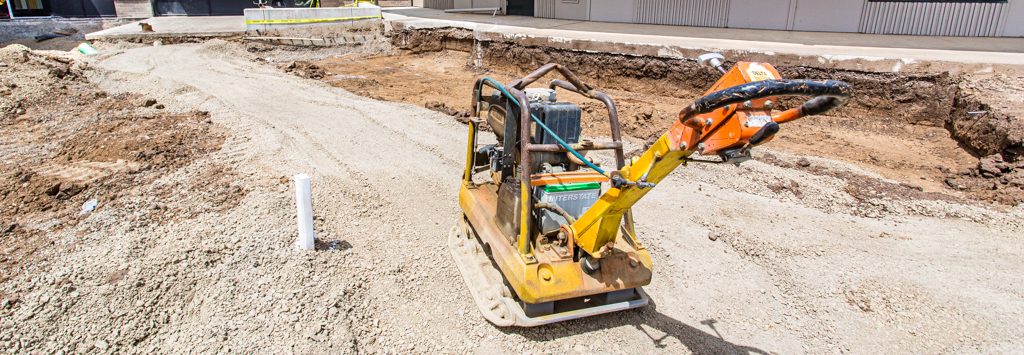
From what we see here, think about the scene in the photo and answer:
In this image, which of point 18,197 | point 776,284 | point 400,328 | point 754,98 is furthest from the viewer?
point 18,197

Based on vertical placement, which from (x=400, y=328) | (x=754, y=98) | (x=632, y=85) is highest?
(x=754, y=98)

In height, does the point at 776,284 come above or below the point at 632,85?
below

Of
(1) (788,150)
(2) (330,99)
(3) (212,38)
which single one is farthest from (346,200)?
(3) (212,38)

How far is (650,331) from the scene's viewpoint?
403 cm

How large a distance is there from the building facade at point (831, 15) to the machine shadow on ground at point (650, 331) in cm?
1346

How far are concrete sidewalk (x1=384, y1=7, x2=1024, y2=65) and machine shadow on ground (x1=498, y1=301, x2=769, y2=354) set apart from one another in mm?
8313

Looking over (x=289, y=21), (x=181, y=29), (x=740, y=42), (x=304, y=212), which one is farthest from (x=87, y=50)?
(x=740, y=42)

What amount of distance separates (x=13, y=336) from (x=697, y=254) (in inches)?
200

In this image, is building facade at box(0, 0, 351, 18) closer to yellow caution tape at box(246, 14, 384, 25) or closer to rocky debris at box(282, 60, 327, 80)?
yellow caution tape at box(246, 14, 384, 25)

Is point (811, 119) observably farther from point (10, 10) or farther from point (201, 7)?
point (10, 10)

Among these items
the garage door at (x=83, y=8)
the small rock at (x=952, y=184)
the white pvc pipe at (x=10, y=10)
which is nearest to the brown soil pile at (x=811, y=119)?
the small rock at (x=952, y=184)


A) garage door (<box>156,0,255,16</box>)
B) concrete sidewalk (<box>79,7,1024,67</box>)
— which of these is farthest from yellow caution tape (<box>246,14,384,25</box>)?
garage door (<box>156,0,255,16</box>)

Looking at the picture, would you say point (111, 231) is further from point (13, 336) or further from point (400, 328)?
point (400, 328)

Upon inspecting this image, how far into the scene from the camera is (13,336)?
3.45 m
